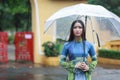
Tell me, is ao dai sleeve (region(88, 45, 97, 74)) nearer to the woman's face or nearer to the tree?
the woman's face

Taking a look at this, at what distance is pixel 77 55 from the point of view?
5699 millimetres

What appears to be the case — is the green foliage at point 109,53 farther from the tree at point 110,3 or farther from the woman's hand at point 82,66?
the woman's hand at point 82,66

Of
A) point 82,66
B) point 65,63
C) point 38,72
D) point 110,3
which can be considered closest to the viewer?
point 82,66

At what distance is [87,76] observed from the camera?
573 cm

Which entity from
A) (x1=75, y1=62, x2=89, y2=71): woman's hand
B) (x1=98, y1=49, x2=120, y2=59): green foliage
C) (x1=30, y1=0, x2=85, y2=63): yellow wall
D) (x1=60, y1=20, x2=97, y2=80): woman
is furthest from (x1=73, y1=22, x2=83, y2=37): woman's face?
(x1=30, y1=0, x2=85, y2=63): yellow wall

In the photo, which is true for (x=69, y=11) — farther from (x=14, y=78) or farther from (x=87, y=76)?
(x=14, y=78)

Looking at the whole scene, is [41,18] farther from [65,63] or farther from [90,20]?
[65,63]

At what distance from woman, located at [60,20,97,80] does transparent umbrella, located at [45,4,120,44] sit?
90 centimetres

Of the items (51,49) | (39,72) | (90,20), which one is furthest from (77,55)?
(51,49)

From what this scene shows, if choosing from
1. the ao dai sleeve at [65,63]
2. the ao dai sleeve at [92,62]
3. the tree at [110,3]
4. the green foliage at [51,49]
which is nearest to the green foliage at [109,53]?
the green foliage at [51,49]

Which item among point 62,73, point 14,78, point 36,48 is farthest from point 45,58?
point 14,78

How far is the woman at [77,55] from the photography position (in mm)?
5672

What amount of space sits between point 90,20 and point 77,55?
5.35ft

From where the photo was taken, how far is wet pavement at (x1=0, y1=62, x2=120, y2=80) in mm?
13164
